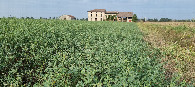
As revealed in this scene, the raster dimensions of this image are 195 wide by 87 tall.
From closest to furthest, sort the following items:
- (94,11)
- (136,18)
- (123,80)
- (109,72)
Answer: (123,80) < (109,72) < (136,18) < (94,11)

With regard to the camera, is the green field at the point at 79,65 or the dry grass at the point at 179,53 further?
the dry grass at the point at 179,53

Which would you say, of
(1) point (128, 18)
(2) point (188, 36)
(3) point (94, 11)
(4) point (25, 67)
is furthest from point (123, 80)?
(3) point (94, 11)

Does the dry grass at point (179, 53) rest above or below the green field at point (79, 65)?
below

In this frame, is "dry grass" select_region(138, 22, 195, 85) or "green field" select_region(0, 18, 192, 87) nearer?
"green field" select_region(0, 18, 192, 87)

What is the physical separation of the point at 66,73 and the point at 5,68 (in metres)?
2.15

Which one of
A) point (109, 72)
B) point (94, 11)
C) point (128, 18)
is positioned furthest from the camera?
point (94, 11)

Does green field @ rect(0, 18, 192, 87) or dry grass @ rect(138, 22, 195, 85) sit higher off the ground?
green field @ rect(0, 18, 192, 87)

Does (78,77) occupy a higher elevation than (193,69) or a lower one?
higher

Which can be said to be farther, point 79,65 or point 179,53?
point 179,53

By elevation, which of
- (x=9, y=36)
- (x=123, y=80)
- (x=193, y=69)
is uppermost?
(x=9, y=36)

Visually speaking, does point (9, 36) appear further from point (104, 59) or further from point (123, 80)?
point (123, 80)

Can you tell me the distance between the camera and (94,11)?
9712 centimetres

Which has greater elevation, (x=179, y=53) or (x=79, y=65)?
(x=79, y=65)

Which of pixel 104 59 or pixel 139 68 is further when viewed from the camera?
pixel 104 59
